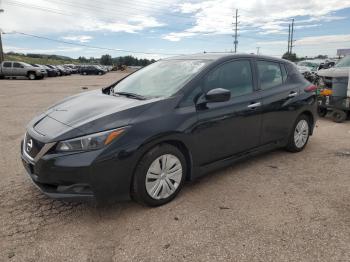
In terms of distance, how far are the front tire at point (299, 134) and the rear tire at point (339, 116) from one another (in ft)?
10.4

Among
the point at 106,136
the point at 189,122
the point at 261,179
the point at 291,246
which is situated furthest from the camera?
the point at 261,179

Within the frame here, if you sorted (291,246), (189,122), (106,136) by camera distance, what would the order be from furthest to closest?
(189,122)
(106,136)
(291,246)

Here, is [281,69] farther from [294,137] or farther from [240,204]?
[240,204]

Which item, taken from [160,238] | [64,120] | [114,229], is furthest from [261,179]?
[64,120]

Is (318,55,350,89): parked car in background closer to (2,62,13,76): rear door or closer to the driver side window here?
the driver side window

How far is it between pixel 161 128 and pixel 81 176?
90 centimetres

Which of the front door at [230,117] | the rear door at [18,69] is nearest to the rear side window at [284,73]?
the front door at [230,117]

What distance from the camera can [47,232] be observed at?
112 inches

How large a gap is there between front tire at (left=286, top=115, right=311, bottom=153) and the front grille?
148 inches

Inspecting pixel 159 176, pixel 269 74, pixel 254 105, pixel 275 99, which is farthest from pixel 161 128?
pixel 269 74

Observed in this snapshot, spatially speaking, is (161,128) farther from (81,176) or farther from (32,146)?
(32,146)

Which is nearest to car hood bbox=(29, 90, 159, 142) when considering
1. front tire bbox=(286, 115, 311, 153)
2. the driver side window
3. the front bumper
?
the front bumper

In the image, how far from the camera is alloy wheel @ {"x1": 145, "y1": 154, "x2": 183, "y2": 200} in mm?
3115

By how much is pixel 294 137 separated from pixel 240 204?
6.99 ft
